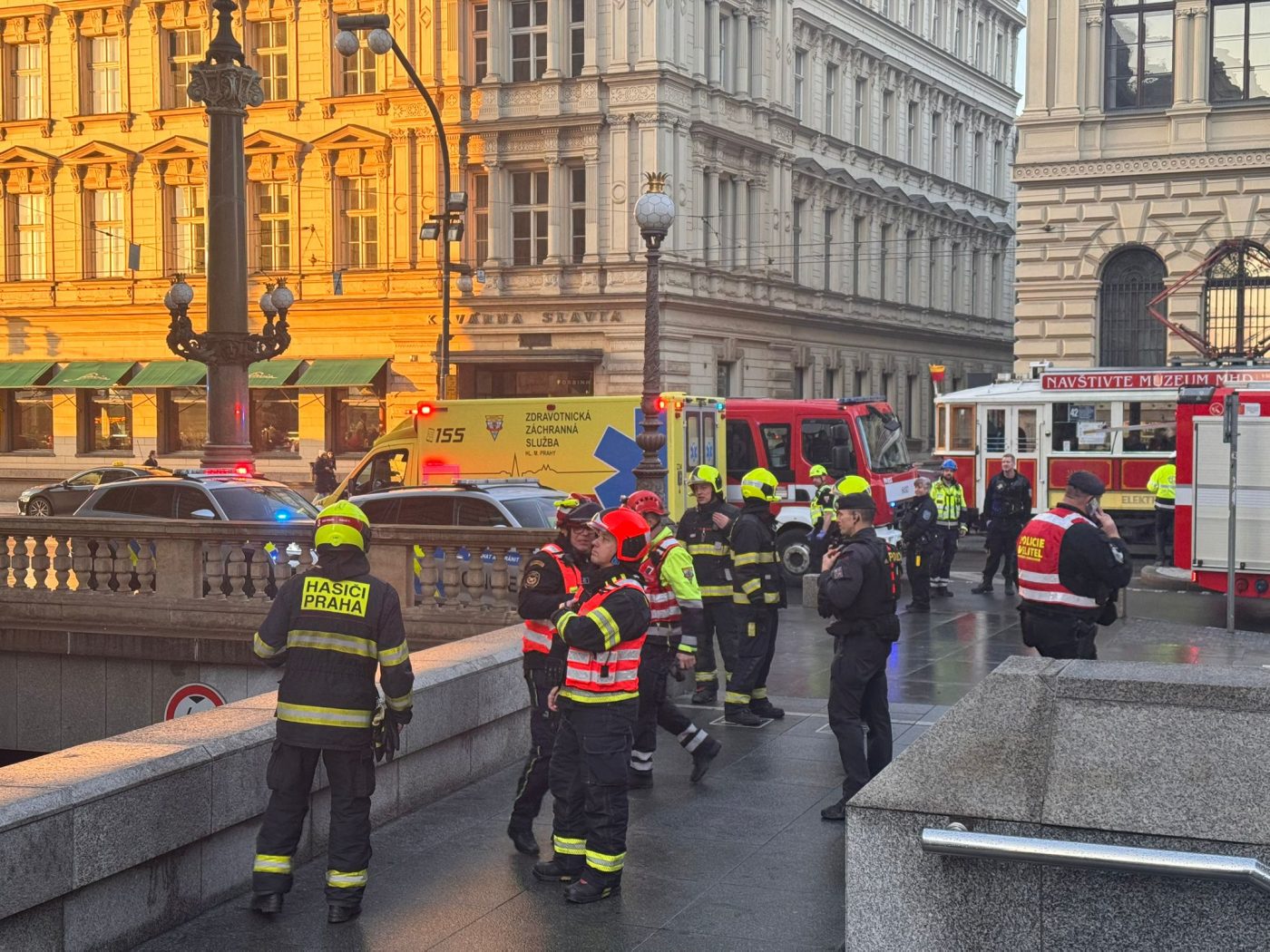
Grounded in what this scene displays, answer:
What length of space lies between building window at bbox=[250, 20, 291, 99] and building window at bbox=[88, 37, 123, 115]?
462cm

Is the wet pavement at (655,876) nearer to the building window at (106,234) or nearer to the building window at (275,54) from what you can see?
the building window at (275,54)

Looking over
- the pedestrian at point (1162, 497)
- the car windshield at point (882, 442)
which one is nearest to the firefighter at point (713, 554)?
the car windshield at point (882, 442)

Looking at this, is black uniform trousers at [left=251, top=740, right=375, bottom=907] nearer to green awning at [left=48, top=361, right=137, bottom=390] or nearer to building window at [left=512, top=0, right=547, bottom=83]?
building window at [left=512, top=0, right=547, bottom=83]

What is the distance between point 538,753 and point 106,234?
43470mm

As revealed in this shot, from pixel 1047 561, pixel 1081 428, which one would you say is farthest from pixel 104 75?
pixel 1047 561

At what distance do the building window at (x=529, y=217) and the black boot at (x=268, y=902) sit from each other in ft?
121

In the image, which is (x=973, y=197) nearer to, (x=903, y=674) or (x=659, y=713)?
(x=903, y=674)

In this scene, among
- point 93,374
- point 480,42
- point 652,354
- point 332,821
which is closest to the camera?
point 332,821

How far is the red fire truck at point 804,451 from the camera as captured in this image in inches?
906

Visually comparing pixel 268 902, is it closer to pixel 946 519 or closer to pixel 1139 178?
pixel 946 519

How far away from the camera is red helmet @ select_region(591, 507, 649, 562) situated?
297 inches

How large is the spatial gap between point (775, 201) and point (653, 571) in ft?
129

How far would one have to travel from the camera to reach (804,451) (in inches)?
926

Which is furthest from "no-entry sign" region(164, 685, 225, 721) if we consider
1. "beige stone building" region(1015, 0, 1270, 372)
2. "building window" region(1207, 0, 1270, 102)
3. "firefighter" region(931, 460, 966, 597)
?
"building window" region(1207, 0, 1270, 102)
